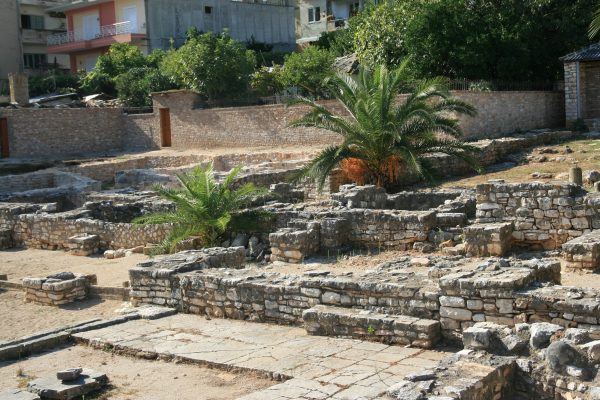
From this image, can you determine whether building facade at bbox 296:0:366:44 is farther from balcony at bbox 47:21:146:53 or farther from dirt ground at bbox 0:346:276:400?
dirt ground at bbox 0:346:276:400

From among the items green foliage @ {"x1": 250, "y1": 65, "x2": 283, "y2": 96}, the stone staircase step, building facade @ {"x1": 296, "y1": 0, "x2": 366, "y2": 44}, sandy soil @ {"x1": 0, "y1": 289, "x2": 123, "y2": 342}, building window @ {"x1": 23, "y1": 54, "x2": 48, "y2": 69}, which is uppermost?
building facade @ {"x1": 296, "y1": 0, "x2": 366, "y2": 44}

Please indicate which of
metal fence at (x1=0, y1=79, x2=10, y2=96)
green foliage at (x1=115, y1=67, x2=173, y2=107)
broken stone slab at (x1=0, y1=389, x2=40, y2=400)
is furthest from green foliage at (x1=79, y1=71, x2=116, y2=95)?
broken stone slab at (x1=0, y1=389, x2=40, y2=400)

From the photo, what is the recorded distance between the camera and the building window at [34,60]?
52000mm

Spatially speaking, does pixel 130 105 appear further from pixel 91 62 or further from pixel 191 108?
pixel 91 62

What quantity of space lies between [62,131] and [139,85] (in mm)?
5096

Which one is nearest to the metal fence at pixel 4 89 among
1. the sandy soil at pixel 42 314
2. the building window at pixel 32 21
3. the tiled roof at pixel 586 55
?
the building window at pixel 32 21

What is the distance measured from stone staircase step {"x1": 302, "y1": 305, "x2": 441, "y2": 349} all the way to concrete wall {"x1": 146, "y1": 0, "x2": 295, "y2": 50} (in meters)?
39.0

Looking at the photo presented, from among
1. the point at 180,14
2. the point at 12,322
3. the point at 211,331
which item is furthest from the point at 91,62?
the point at 211,331

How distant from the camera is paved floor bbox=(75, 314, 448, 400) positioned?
7.76m

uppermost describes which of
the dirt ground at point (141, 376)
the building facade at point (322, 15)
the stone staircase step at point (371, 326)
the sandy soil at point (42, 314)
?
the building facade at point (322, 15)

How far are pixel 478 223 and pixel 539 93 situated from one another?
572 inches

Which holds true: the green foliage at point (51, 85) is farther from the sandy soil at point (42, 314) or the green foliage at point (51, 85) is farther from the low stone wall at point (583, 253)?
the low stone wall at point (583, 253)

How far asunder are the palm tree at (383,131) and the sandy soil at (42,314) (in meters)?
7.60

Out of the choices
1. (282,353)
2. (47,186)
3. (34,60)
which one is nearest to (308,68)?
(47,186)
